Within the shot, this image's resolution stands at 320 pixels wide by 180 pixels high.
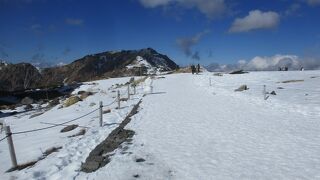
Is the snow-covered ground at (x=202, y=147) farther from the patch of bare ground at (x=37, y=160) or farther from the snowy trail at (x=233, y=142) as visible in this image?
the patch of bare ground at (x=37, y=160)

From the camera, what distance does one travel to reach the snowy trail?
10359 millimetres

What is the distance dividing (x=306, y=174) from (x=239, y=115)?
37.1ft

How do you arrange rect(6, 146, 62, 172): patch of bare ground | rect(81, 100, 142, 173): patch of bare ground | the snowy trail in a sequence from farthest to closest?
rect(6, 146, 62, 172): patch of bare ground, rect(81, 100, 142, 173): patch of bare ground, the snowy trail

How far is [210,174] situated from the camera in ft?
33.1

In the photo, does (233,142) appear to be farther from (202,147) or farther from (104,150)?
(104,150)

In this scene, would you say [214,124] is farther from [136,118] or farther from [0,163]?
[0,163]

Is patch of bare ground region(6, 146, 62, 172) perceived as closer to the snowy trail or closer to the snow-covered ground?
the snow-covered ground

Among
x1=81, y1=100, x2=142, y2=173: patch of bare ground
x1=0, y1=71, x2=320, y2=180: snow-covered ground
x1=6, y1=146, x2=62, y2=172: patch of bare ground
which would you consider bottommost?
x1=6, y1=146, x2=62, y2=172: patch of bare ground

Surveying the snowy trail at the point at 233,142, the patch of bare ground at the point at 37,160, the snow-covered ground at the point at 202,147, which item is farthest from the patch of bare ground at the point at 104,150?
the patch of bare ground at the point at 37,160

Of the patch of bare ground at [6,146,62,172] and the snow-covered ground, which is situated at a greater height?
the snow-covered ground

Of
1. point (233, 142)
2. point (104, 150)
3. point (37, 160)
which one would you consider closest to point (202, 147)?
point (233, 142)

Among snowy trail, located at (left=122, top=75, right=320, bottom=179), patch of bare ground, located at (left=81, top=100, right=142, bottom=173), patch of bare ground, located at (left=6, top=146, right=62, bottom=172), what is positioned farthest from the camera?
patch of bare ground, located at (left=6, top=146, right=62, bottom=172)

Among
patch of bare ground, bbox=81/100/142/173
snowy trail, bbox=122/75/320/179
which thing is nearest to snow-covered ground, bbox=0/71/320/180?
snowy trail, bbox=122/75/320/179

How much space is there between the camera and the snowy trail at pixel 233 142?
1036 cm
